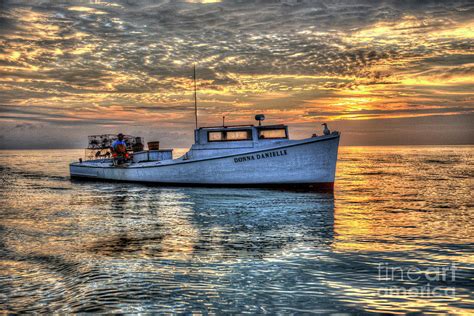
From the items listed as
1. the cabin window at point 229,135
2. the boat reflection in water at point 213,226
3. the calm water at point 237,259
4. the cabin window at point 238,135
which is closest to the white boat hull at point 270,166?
the boat reflection in water at point 213,226

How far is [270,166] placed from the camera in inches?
798

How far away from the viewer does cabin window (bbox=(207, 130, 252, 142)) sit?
21.8m

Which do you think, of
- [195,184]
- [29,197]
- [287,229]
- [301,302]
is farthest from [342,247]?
[29,197]

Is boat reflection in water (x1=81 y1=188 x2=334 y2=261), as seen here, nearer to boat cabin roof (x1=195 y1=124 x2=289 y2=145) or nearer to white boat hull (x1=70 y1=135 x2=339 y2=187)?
white boat hull (x1=70 y1=135 x2=339 y2=187)

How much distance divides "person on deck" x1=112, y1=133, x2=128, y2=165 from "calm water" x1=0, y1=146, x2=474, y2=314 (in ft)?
33.3

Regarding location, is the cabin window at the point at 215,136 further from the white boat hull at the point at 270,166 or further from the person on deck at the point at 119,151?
the person on deck at the point at 119,151

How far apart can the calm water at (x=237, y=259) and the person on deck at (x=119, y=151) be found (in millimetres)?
10155

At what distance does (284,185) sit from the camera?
2052 cm

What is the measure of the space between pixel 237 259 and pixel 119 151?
786 inches

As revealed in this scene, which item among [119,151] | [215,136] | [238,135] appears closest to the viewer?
[238,135]

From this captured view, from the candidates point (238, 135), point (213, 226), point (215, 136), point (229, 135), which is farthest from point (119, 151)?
point (213, 226)

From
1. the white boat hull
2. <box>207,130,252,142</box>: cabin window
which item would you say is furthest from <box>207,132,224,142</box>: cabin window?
the white boat hull

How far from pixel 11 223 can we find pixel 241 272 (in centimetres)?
933

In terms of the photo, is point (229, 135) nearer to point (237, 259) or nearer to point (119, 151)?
point (119, 151)
